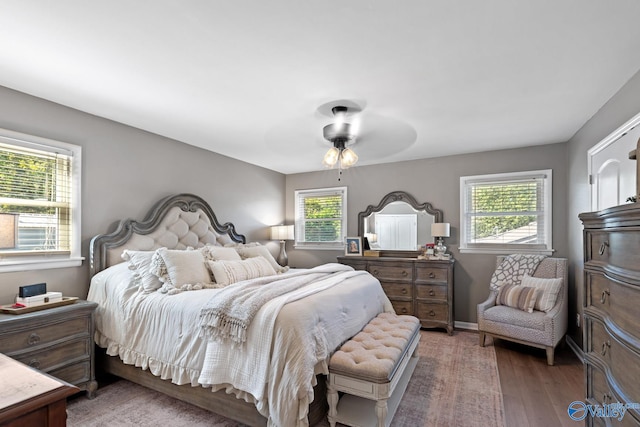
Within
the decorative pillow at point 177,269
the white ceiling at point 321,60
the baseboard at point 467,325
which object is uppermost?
the white ceiling at point 321,60

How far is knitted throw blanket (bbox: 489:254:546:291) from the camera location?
390 centimetres

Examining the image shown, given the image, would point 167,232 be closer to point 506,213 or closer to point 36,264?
point 36,264

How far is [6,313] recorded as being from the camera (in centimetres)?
229

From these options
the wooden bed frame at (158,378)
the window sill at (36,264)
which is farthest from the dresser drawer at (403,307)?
the window sill at (36,264)

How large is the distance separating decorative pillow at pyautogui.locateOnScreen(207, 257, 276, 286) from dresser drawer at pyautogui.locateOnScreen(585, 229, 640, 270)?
269 centimetres

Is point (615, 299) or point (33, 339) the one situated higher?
point (615, 299)

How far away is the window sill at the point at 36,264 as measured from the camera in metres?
2.52

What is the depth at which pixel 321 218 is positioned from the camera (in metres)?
5.68

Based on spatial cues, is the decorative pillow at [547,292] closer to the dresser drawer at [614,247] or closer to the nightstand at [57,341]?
the dresser drawer at [614,247]

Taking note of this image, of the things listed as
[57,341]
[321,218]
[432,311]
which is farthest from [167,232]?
[432,311]

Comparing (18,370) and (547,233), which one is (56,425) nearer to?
(18,370)

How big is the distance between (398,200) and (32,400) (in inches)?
181

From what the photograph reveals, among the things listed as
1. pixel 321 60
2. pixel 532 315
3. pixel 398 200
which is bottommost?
pixel 532 315

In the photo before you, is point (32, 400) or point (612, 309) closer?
point (32, 400)
